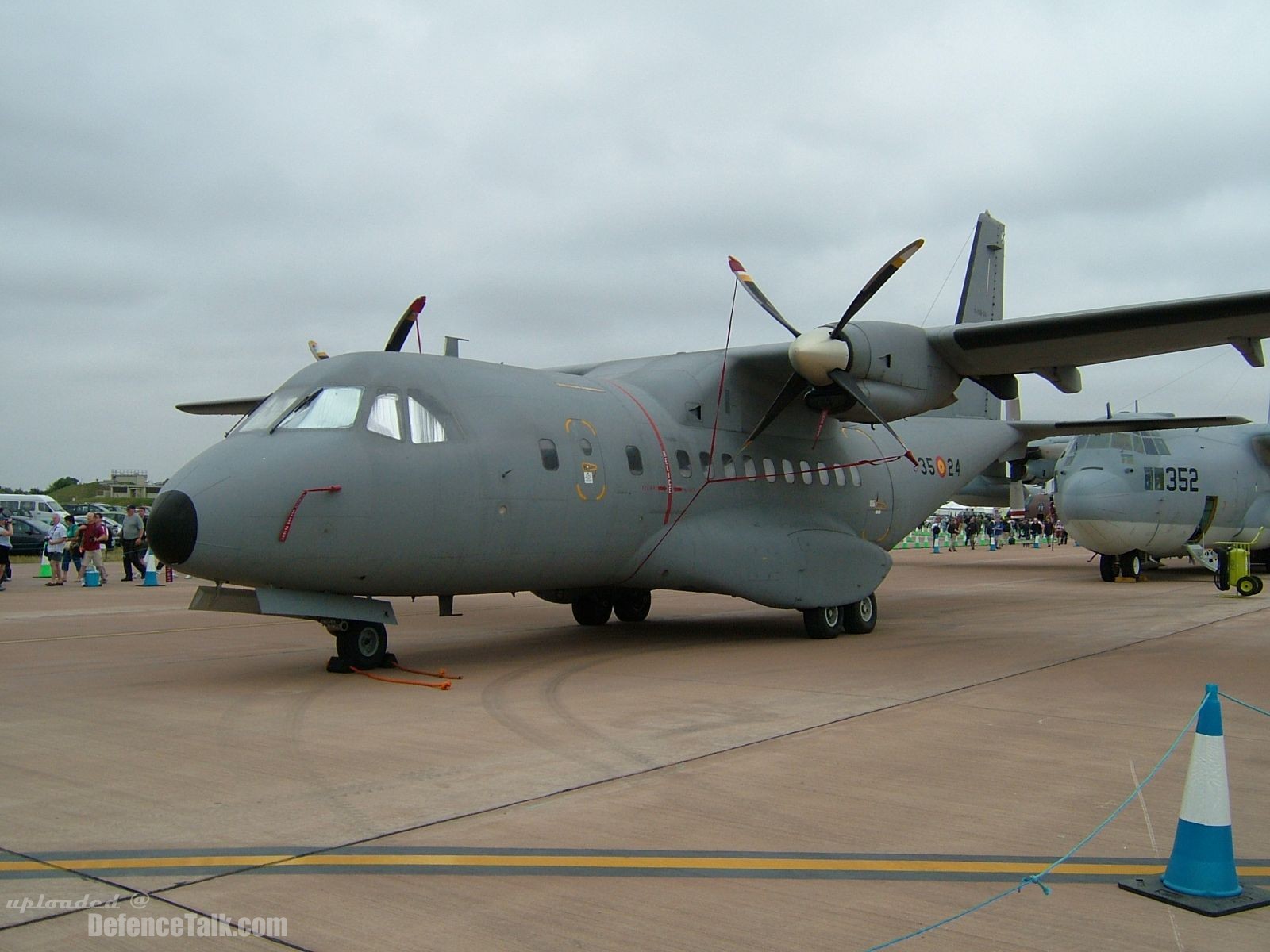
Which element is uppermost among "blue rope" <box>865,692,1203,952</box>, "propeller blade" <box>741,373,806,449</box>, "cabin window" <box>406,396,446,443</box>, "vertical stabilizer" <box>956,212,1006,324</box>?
"vertical stabilizer" <box>956,212,1006,324</box>

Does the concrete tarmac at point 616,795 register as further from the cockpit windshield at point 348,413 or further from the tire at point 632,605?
the tire at point 632,605

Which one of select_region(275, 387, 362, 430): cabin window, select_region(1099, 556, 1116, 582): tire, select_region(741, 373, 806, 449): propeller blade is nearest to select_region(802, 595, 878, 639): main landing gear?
select_region(741, 373, 806, 449): propeller blade

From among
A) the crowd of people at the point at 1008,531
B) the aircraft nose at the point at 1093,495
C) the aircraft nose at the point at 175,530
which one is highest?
the aircraft nose at the point at 1093,495

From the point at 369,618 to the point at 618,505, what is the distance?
10.0ft

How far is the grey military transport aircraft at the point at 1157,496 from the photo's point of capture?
2298cm

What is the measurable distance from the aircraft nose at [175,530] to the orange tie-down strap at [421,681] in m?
2.10

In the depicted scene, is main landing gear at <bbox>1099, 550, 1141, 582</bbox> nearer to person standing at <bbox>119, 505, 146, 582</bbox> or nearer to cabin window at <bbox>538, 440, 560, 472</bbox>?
cabin window at <bbox>538, 440, 560, 472</bbox>

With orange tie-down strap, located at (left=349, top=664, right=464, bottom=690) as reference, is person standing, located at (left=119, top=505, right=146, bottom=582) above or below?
above

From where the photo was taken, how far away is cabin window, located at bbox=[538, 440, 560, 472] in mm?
10586

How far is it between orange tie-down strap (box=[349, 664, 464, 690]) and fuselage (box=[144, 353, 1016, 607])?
2.51 ft

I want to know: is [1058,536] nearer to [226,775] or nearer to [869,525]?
[869,525]

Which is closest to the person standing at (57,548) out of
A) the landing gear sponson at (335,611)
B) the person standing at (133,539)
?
the person standing at (133,539)

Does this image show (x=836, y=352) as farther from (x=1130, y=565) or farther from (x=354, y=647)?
(x=1130, y=565)

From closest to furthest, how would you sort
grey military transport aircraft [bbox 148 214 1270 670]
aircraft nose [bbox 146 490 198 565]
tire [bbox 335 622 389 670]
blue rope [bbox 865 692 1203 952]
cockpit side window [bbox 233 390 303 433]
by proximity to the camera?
blue rope [bbox 865 692 1203 952]
aircraft nose [bbox 146 490 198 565]
grey military transport aircraft [bbox 148 214 1270 670]
cockpit side window [bbox 233 390 303 433]
tire [bbox 335 622 389 670]
